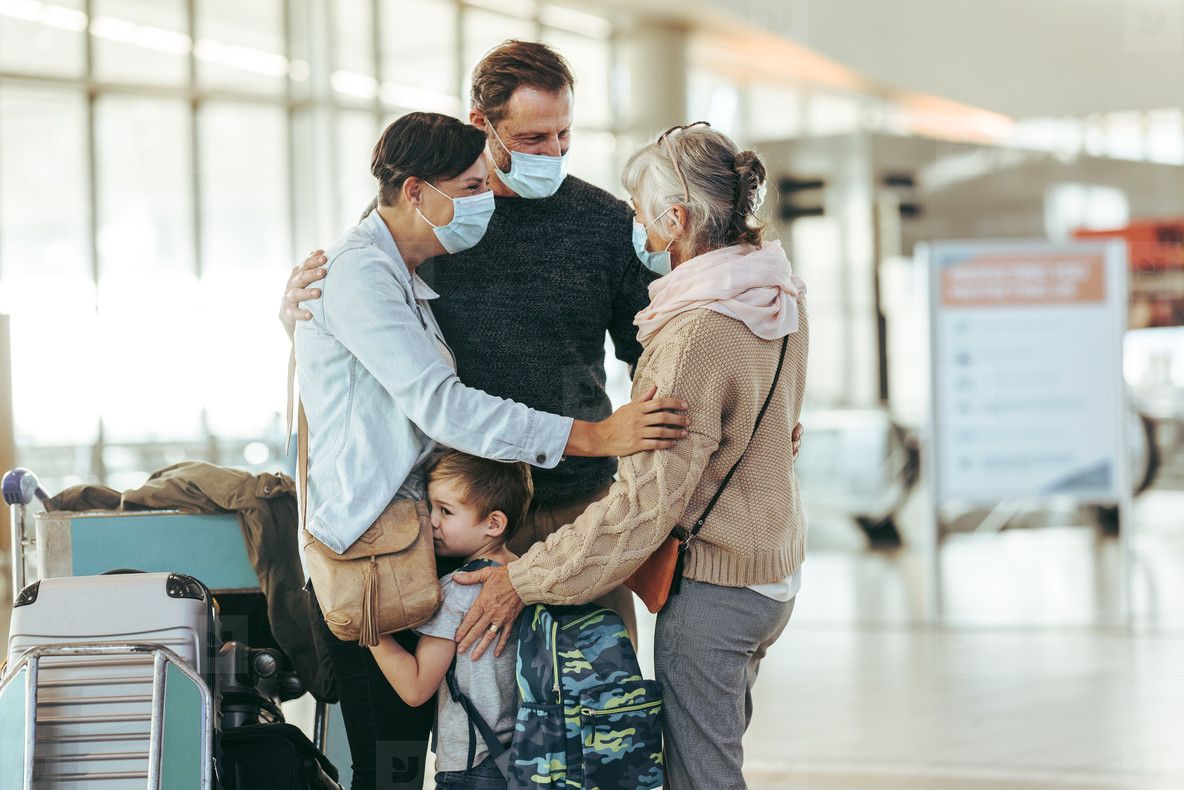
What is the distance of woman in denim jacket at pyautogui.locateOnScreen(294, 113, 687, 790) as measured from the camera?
1851 millimetres

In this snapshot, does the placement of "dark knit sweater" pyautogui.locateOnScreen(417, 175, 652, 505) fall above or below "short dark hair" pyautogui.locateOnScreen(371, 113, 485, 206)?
below

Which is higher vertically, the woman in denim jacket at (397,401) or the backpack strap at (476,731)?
the woman in denim jacket at (397,401)

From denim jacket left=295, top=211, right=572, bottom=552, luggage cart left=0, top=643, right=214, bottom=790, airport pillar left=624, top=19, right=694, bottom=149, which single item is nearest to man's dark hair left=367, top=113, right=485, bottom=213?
denim jacket left=295, top=211, right=572, bottom=552

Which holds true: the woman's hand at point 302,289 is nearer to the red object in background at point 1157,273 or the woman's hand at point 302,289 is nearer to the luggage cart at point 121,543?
the luggage cart at point 121,543

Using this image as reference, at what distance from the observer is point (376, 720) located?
2020mm

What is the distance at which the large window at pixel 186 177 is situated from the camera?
30.1 feet

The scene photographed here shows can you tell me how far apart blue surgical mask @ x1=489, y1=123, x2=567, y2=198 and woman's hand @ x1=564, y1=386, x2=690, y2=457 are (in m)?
0.55

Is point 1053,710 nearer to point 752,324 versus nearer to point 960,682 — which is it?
point 960,682

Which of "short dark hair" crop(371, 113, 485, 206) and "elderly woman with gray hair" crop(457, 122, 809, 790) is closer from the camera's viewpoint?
"elderly woman with gray hair" crop(457, 122, 809, 790)

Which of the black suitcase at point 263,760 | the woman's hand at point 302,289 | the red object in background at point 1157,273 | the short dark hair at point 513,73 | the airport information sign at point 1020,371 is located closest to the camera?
the woman's hand at point 302,289

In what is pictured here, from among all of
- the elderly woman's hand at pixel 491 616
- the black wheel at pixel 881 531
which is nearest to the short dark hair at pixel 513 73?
the elderly woman's hand at pixel 491 616

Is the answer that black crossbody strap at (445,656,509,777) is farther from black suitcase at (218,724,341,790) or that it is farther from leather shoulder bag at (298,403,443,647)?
black suitcase at (218,724,341,790)

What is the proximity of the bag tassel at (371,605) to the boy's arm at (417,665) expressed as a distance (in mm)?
51

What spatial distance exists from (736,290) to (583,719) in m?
0.74
